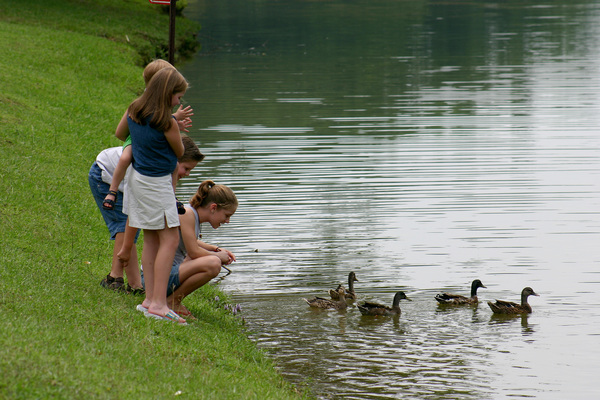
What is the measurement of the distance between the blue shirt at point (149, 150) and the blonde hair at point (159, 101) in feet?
0.24

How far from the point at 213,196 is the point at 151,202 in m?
0.83

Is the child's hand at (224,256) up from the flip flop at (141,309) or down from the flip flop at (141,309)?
up

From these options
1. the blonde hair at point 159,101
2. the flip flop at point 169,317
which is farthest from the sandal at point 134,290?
the blonde hair at point 159,101

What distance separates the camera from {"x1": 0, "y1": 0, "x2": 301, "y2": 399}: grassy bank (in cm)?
617

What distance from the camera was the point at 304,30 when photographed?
50500mm

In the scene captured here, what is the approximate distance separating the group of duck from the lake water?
12 cm

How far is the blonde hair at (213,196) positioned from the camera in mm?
8523

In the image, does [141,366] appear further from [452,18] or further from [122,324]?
[452,18]

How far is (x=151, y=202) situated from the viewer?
25.7 feet

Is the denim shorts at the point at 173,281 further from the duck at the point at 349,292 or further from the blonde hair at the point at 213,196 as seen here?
the duck at the point at 349,292

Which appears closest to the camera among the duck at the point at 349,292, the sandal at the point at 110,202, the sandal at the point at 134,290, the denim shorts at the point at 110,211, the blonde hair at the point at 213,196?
the sandal at the point at 110,202

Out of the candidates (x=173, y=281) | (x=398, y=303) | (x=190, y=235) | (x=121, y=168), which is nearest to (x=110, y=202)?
(x=121, y=168)

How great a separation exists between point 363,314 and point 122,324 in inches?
146

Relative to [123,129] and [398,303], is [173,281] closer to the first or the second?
[123,129]
